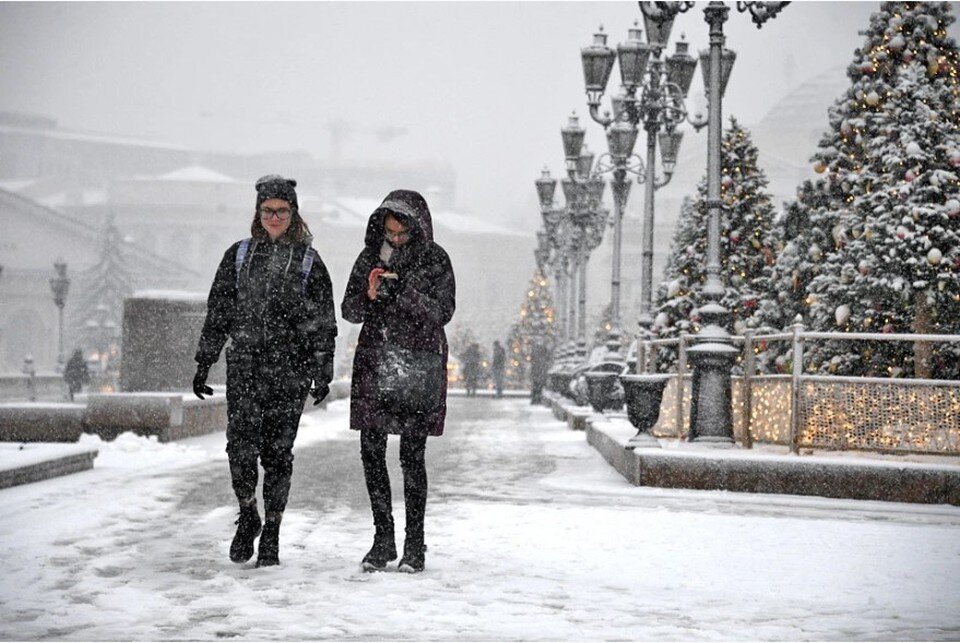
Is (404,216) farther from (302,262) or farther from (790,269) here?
(790,269)

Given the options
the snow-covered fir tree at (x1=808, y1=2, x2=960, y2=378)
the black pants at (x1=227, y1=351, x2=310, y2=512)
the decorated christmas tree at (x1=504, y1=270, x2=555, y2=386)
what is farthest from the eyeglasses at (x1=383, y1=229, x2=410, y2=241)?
the decorated christmas tree at (x1=504, y1=270, x2=555, y2=386)

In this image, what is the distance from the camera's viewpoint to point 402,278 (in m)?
6.57

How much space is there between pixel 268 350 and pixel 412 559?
1.23 meters

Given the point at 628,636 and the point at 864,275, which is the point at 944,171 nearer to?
the point at 864,275

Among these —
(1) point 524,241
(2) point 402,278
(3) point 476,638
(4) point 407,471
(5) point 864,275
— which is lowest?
(3) point 476,638

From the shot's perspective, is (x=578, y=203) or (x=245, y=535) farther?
(x=578, y=203)

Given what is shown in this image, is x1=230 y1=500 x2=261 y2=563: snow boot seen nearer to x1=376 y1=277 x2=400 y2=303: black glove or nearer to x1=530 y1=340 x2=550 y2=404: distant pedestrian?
x1=376 y1=277 x2=400 y2=303: black glove

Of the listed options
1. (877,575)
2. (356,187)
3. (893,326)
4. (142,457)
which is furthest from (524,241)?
(877,575)

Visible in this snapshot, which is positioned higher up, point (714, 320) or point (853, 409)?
point (714, 320)

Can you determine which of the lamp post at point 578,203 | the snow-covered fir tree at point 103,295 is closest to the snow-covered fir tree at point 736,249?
the lamp post at point 578,203

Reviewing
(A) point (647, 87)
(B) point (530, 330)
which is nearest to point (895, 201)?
(A) point (647, 87)

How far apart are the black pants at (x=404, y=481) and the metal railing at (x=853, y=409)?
5.79 metres

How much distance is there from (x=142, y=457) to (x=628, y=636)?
9.70 m

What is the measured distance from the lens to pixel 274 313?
6.69m
